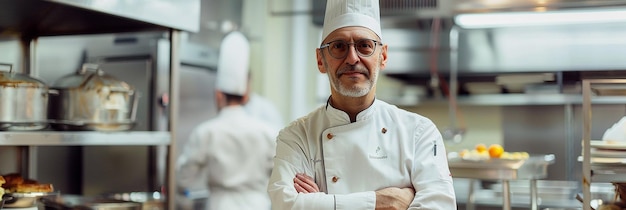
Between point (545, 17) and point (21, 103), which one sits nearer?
point (21, 103)

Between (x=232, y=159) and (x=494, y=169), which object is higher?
(x=494, y=169)

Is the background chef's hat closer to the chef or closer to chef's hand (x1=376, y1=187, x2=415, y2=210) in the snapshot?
the chef

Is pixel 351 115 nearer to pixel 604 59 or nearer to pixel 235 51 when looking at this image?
pixel 235 51

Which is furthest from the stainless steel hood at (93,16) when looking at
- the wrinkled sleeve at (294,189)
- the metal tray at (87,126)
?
the wrinkled sleeve at (294,189)

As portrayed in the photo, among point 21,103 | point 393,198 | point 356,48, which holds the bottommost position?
point 393,198

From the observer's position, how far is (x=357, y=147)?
191 cm

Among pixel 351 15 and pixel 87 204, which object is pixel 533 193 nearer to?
pixel 351 15

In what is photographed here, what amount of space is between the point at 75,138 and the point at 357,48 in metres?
1.04

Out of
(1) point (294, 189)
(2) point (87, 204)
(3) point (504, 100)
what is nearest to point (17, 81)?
(2) point (87, 204)

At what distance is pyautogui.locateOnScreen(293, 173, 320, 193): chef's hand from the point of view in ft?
6.02

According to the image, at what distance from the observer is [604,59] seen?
4.28 m

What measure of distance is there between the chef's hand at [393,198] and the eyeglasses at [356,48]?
374 mm

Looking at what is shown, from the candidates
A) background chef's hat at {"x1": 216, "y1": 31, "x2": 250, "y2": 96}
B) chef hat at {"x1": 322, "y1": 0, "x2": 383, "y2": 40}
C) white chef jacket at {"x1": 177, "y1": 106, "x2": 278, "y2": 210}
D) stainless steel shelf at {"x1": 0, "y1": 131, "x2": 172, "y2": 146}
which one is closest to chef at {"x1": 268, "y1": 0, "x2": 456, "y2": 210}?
chef hat at {"x1": 322, "y1": 0, "x2": 383, "y2": 40}

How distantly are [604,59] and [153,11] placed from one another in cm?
300
